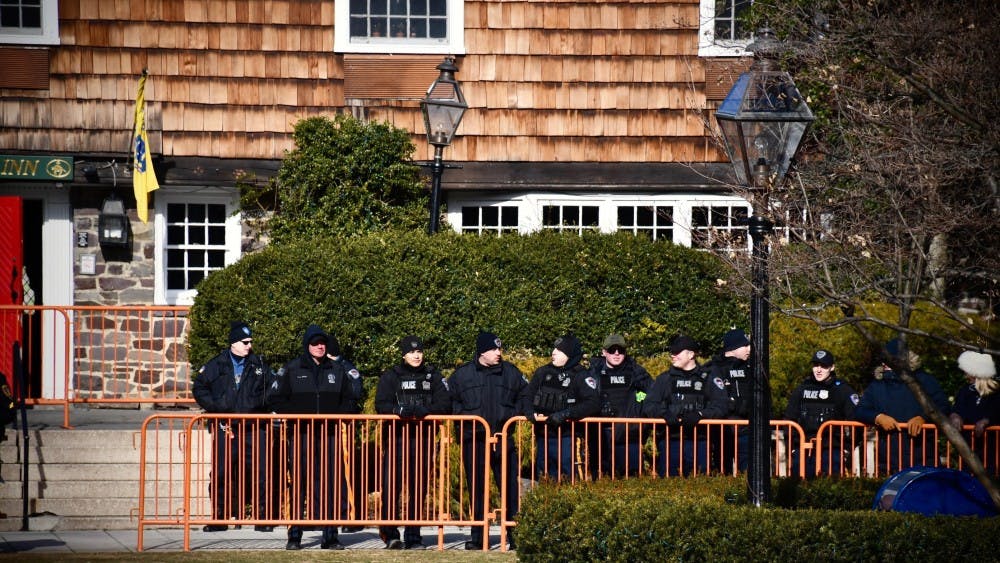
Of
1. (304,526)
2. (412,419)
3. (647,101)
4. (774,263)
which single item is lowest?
(304,526)

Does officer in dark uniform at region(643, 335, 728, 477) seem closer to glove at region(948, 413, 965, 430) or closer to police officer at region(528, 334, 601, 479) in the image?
police officer at region(528, 334, 601, 479)

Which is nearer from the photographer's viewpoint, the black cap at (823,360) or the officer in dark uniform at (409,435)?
the officer in dark uniform at (409,435)

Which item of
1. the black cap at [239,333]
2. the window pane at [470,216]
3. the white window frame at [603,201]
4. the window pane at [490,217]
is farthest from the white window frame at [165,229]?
the black cap at [239,333]

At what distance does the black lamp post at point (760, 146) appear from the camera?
25.4ft

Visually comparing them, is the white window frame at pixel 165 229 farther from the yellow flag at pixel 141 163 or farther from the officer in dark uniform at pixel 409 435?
the officer in dark uniform at pixel 409 435

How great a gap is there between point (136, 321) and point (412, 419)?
19.7 feet

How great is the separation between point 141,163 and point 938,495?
9501 millimetres

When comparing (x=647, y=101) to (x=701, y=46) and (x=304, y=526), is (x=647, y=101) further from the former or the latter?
(x=304, y=526)

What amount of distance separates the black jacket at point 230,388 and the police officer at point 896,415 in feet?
15.8

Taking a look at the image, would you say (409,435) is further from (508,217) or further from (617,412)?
(508,217)

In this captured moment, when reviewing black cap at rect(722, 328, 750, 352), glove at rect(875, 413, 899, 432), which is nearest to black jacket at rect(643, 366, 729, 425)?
black cap at rect(722, 328, 750, 352)

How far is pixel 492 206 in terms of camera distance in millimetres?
16219

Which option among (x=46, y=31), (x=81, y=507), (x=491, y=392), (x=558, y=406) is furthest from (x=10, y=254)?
(x=558, y=406)

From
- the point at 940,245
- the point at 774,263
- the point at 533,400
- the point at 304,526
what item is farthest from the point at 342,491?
the point at 940,245
